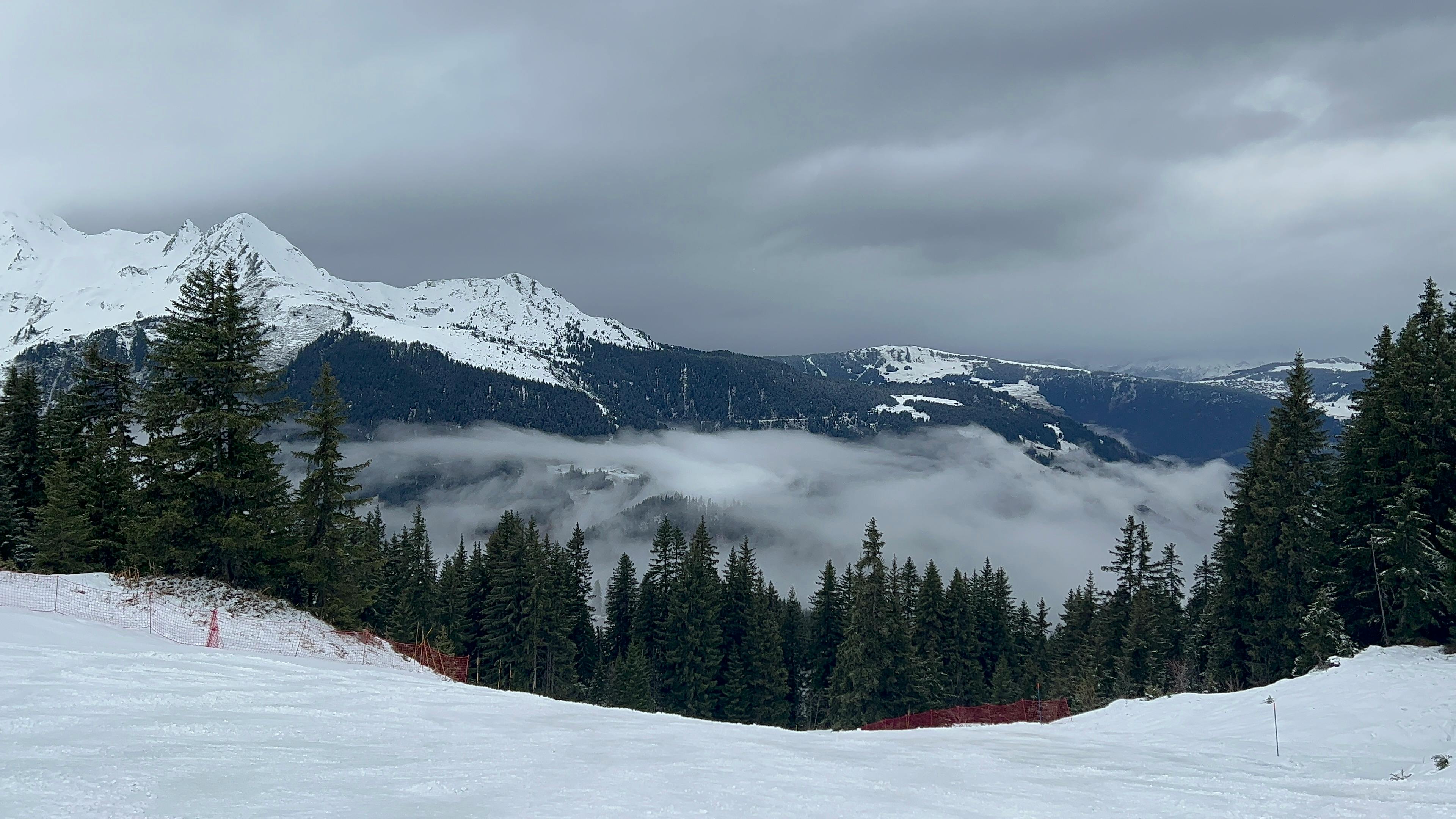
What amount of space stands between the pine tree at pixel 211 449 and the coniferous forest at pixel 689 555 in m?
0.09

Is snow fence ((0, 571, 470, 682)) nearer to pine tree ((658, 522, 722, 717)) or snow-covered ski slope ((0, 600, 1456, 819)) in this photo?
snow-covered ski slope ((0, 600, 1456, 819))

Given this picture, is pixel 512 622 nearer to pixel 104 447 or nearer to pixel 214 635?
pixel 104 447

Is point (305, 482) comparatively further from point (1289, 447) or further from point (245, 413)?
point (1289, 447)

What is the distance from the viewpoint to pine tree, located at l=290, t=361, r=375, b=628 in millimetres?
30188

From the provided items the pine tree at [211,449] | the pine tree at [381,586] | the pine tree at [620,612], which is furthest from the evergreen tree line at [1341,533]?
the pine tree at [381,586]

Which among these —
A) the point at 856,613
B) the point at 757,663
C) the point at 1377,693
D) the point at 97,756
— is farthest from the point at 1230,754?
the point at 757,663

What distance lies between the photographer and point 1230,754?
1486 cm

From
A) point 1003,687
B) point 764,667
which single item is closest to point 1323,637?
point 1003,687

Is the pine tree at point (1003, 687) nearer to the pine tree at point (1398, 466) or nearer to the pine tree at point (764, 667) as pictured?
the pine tree at point (764, 667)

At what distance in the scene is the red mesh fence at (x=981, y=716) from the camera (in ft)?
103

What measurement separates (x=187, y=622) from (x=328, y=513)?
10.1 meters

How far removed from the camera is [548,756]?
11102mm

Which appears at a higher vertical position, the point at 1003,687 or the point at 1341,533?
the point at 1341,533

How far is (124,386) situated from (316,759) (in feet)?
110
